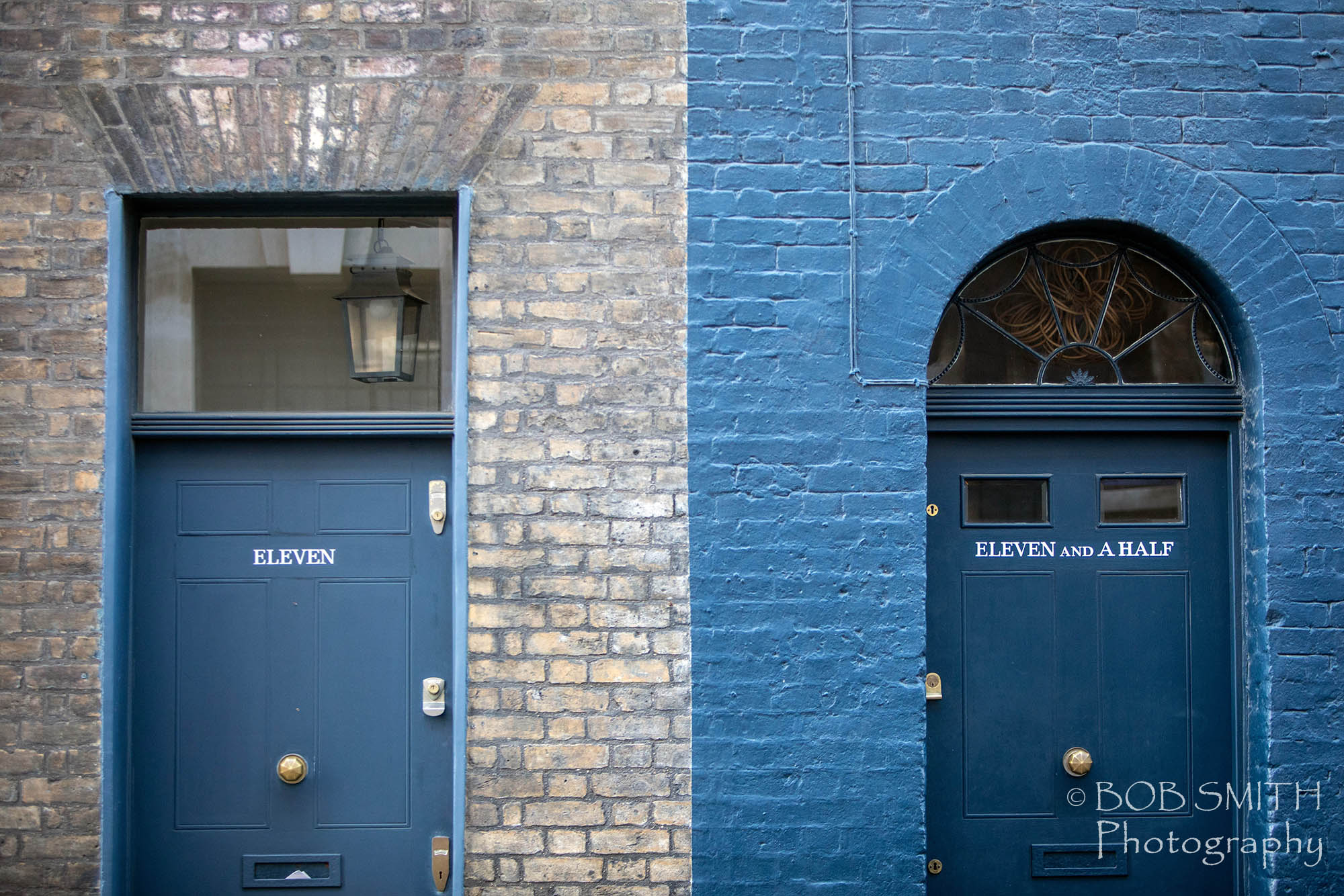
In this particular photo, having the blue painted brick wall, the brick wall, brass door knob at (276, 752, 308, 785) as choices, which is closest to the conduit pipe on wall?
the blue painted brick wall

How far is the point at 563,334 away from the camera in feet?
12.3

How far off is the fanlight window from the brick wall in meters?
1.25

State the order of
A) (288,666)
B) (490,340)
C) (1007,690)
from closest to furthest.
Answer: (490,340)
(288,666)
(1007,690)

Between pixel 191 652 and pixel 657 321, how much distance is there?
226 centimetres

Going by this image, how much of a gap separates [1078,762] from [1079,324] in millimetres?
1790

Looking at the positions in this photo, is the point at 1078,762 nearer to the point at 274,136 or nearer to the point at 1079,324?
the point at 1079,324

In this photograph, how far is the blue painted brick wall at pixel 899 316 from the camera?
3.69 m

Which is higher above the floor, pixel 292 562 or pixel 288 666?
pixel 292 562

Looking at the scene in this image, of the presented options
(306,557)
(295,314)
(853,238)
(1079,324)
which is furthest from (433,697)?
(1079,324)

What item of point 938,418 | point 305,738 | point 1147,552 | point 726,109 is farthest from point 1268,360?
point 305,738

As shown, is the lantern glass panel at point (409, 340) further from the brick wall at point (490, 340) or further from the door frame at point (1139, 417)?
the door frame at point (1139, 417)

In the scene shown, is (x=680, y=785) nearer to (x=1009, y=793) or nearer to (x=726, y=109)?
(x=1009, y=793)

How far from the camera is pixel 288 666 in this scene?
386 centimetres

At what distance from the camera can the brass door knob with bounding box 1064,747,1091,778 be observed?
3.94 meters
